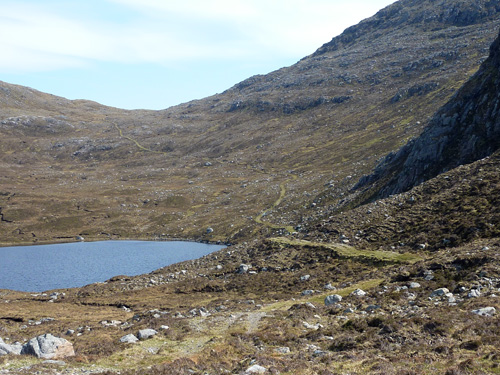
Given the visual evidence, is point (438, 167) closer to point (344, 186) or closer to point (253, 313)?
point (344, 186)

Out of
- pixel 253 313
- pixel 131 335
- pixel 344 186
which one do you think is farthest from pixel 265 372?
pixel 344 186

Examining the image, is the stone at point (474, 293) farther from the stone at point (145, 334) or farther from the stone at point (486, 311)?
the stone at point (145, 334)

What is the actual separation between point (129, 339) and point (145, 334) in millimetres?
1414

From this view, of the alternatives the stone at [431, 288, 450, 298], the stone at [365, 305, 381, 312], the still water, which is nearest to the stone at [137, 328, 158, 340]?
the stone at [365, 305, 381, 312]

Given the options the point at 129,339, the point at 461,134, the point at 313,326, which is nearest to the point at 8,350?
the point at 129,339

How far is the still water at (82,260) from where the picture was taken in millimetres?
91375

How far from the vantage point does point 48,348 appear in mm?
23656

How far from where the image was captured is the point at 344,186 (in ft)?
403

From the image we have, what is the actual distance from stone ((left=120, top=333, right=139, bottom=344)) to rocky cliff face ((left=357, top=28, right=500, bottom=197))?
6382cm

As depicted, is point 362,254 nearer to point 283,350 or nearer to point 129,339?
point 283,350

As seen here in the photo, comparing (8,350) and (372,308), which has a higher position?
(8,350)

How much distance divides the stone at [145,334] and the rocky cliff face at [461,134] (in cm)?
6229

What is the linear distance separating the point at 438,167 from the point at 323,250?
36758 millimetres

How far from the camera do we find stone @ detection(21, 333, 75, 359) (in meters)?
23.2
